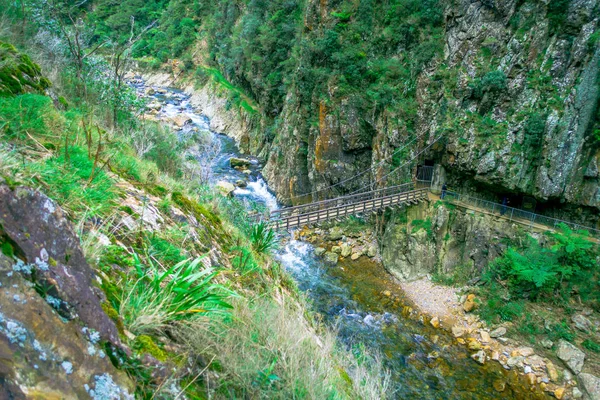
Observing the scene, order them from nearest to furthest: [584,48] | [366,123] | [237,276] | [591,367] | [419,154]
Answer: [237,276] < [591,367] < [584,48] < [419,154] < [366,123]

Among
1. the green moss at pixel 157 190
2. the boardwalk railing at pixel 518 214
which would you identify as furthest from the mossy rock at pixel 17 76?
the boardwalk railing at pixel 518 214

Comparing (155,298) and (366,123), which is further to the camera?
(366,123)

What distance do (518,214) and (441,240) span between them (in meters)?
2.91

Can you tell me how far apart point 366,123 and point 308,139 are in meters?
3.55

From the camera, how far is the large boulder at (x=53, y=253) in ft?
4.68

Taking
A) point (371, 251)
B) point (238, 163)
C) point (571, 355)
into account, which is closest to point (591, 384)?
point (571, 355)

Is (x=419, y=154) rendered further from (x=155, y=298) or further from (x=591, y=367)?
(x=155, y=298)

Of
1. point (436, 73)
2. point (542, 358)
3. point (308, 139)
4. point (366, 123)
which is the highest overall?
point (436, 73)

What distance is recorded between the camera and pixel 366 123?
18.0 meters

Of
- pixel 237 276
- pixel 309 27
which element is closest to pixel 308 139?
pixel 309 27

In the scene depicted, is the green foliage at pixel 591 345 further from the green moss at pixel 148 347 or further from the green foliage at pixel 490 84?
the green moss at pixel 148 347

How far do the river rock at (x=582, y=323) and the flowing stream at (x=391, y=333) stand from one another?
9.77ft

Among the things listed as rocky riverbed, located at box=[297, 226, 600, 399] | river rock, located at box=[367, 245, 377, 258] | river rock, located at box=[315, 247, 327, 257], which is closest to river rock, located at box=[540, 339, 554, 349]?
rocky riverbed, located at box=[297, 226, 600, 399]

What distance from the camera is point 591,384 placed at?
9.59m
